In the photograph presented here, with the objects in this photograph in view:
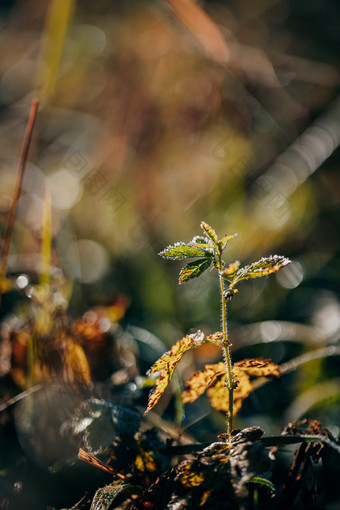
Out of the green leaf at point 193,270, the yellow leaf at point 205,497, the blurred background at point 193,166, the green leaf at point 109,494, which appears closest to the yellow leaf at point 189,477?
the yellow leaf at point 205,497

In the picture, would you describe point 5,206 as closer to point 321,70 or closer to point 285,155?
point 285,155

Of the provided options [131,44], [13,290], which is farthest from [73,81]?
[13,290]

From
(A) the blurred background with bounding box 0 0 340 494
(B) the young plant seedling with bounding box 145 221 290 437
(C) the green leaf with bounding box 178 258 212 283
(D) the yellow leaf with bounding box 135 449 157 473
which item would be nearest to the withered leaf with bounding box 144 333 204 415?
(B) the young plant seedling with bounding box 145 221 290 437

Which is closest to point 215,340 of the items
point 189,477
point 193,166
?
point 189,477

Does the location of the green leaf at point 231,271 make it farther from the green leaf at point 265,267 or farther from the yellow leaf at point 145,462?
the yellow leaf at point 145,462

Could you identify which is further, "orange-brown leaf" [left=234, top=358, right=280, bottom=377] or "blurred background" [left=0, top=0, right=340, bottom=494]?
"blurred background" [left=0, top=0, right=340, bottom=494]

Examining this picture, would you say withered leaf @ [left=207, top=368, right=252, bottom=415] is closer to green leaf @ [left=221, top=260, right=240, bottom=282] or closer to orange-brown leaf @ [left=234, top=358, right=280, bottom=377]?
orange-brown leaf @ [left=234, top=358, right=280, bottom=377]
